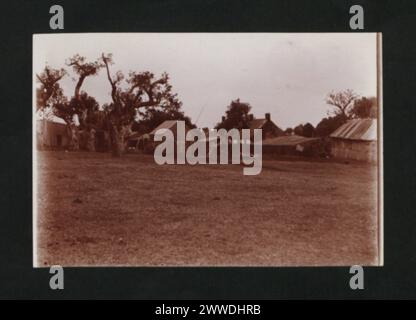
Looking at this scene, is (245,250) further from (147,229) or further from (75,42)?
(75,42)

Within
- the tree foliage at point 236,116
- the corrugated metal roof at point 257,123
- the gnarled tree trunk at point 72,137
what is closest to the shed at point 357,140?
the corrugated metal roof at point 257,123

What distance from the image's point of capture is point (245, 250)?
3.83 meters

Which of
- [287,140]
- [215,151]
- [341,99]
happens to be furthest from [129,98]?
[341,99]

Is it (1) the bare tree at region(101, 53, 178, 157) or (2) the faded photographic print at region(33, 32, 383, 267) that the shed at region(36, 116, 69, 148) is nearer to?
(2) the faded photographic print at region(33, 32, 383, 267)

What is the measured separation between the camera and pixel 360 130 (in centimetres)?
386

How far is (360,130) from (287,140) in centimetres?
83

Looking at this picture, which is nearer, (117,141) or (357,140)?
(357,140)

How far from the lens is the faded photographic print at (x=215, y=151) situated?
384 cm

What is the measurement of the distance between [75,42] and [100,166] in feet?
4.65

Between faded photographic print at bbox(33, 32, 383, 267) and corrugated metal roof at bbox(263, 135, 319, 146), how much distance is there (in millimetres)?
12

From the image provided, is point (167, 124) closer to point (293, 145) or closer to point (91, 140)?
point (91, 140)

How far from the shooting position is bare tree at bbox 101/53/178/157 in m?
3.88
